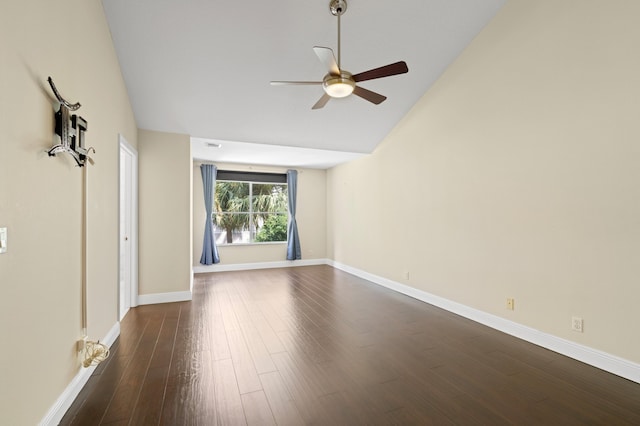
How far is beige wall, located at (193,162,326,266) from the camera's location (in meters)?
6.84

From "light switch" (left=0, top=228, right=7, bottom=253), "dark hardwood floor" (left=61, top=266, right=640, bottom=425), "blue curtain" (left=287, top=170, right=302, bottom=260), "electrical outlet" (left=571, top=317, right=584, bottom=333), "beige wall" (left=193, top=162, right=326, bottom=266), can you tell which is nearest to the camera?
"light switch" (left=0, top=228, right=7, bottom=253)

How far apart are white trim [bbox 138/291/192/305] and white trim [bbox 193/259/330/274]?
2055mm

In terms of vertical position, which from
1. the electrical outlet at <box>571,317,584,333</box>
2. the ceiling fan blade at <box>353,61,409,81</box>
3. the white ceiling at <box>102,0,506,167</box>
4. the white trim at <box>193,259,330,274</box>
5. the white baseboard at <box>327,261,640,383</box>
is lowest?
the white baseboard at <box>327,261,640,383</box>

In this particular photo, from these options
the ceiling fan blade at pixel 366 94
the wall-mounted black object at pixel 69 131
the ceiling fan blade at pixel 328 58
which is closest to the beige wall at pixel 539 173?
the ceiling fan blade at pixel 366 94

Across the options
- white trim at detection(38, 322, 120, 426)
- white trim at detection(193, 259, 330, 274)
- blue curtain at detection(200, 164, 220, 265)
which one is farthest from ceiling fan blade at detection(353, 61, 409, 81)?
white trim at detection(193, 259, 330, 274)

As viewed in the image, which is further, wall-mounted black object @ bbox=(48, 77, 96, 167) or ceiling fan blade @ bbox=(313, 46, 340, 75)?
ceiling fan blade @ bbox=(313, 46, 340, 75)

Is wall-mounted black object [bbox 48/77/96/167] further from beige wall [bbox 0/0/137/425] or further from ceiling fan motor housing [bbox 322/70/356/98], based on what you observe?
ceiling fan motor housing [bbox 322/70/356/98]

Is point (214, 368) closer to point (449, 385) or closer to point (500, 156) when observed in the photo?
point (449, 385)

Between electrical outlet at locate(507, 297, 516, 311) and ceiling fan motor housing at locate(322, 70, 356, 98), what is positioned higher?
ceiling fan motor housing at locate(322, 70, 356, 98)

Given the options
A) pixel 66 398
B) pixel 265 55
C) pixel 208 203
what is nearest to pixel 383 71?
pixel 265 55

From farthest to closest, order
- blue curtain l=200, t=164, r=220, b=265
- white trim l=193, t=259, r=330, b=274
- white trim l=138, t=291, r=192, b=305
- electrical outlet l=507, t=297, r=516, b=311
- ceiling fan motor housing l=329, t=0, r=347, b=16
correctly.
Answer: white trim l=193, t=259, r=330, b=274, blue curtain l=200, t=164, r=220, b=265, white trim l=138, t=291, r=192, b=305, electrical outlet l=507, t=297, r=516, b=311, ceiling fan motor housing l=329, t=0, r=347, b=16

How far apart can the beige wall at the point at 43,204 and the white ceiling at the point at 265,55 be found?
2.02 feet

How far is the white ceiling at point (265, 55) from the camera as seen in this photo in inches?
115

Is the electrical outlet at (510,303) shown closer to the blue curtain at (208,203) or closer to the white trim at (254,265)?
the white trim at (254,265)
